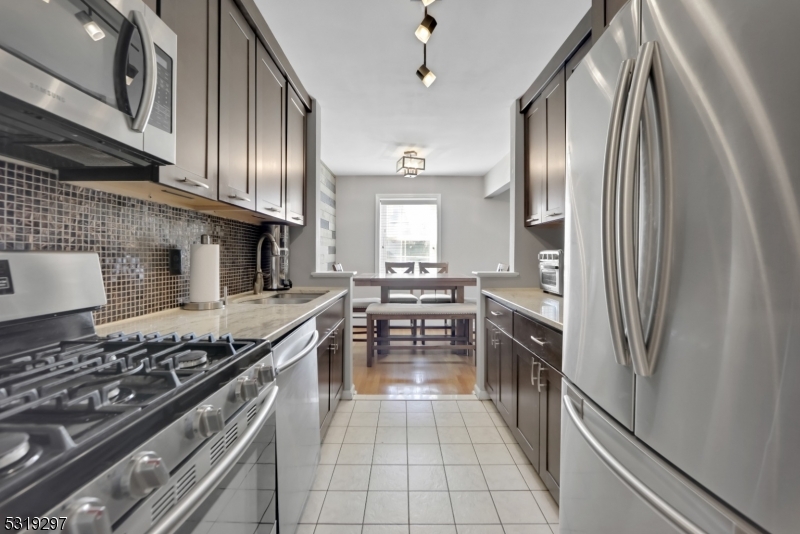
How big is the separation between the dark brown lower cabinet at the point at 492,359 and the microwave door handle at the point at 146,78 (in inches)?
84.9

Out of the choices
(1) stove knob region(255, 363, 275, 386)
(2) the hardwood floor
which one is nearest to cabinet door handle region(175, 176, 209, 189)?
(1) stove knob region(255, 363, 275, 386)

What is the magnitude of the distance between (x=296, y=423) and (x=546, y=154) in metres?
2.27

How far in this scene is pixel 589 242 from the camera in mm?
993

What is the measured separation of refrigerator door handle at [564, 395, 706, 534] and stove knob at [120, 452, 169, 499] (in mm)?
857

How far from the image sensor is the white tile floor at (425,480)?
5.12 feet

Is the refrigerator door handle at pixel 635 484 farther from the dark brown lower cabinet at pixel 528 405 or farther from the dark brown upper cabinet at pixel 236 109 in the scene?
the dark brown upper cabinet at pixel 236 109

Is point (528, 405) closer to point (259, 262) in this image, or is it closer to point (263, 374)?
point (263, 374)

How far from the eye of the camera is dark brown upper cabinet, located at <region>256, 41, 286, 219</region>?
201 cm

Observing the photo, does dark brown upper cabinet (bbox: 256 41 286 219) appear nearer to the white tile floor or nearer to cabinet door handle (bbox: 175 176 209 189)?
cabinet door handle (bbox: 175 176 209 189)

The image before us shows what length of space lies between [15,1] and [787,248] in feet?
4.26

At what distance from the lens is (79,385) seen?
691mm

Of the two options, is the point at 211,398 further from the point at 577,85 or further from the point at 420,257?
the point at 420,257

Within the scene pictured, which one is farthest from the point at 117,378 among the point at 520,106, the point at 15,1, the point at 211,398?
the point at 520,106

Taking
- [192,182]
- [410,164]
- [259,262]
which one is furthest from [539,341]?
[410,164]
